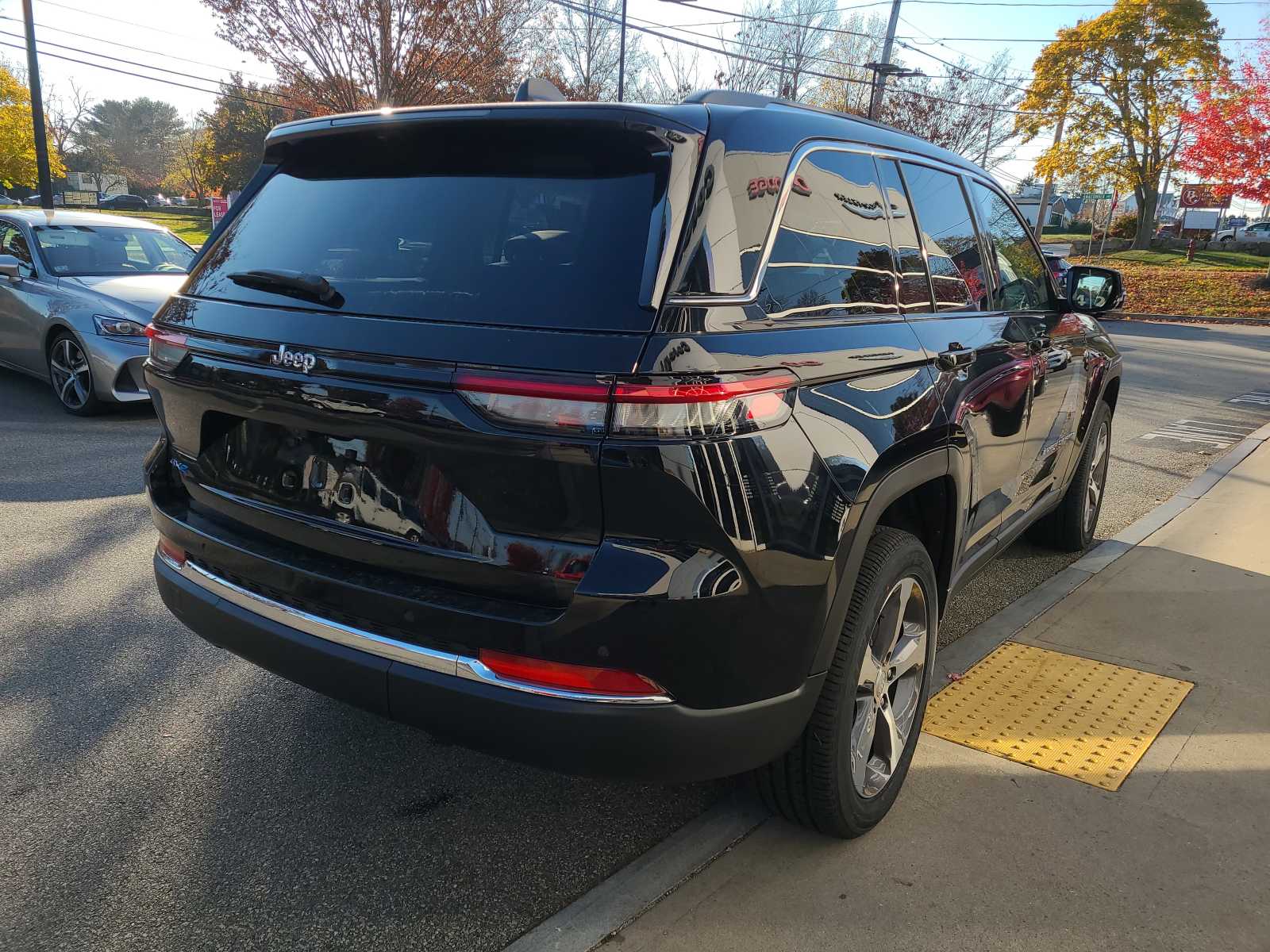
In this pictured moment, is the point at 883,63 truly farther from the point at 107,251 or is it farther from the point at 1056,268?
the point at 107,251

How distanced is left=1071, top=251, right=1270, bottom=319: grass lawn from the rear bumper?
25.5 metres

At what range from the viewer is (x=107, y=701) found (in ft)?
10.5

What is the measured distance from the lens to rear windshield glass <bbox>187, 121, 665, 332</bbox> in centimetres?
199

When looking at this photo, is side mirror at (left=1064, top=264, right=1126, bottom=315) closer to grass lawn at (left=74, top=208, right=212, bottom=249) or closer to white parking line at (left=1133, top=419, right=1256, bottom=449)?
white parking line at (left=1133, top=419, right=1256, bottom=449)

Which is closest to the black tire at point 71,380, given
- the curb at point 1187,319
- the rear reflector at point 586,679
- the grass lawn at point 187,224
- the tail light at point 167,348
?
the tail light at point 167,348

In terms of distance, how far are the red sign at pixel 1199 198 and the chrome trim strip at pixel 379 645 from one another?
A: 35.2 metres

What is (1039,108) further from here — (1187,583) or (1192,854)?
(1192,854)

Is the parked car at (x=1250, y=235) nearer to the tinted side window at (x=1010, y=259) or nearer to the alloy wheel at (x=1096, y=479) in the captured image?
the alloy wheel at (x=1096, y=479)

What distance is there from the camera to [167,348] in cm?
257

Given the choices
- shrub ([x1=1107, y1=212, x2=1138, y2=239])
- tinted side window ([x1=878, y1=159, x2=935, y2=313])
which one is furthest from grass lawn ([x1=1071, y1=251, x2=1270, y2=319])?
tinted side window ([x1=878, y1=159, x2=935, y2=313])

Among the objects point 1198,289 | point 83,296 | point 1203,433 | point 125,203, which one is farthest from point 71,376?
point 125,203

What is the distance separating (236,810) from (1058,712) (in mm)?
2736

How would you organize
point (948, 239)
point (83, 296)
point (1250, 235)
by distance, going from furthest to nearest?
point (1250, 235) < point (83, 296) < point (948, 239)

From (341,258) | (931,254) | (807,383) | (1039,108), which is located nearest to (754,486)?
(807,383)
